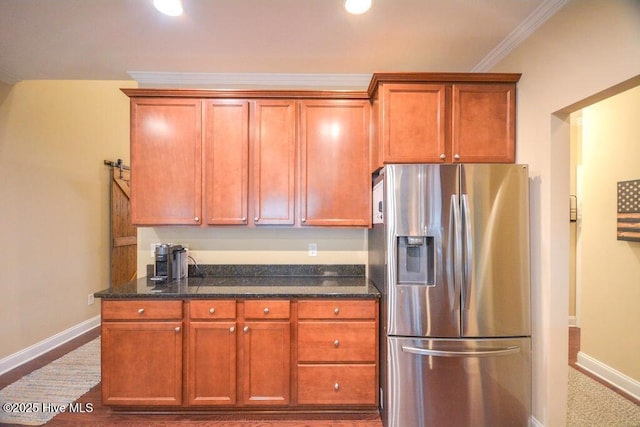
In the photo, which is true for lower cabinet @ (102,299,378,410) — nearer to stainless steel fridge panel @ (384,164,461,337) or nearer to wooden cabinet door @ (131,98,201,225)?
stainless steel fridge panel @ (384,164,461,337)

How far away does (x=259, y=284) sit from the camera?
7.47 ft

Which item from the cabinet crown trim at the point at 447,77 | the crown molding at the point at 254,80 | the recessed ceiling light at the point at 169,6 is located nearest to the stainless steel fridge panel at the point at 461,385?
the cabinet crown trim at the point at 447,77

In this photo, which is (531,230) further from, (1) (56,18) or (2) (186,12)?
(1) (56,18)

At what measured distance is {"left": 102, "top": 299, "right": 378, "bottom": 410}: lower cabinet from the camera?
1979mm

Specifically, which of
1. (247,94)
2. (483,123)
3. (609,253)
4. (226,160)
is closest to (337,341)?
(226,160)

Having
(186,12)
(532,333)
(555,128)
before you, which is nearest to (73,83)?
(186,12)

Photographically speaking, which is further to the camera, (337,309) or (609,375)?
(609,375)

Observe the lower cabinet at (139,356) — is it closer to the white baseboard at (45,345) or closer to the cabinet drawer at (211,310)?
the cabinet drawer at (211,310)

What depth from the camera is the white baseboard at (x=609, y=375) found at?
2.29 meters

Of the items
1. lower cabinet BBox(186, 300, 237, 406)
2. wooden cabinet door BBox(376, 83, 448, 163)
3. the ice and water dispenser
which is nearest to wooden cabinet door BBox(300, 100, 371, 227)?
wooden cabinet door BBox(376, 83, 448, 163)

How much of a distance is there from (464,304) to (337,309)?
844mm

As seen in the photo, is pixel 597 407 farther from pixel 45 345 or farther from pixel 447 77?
pixel 45 345

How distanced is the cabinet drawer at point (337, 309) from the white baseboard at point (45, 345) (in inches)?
116

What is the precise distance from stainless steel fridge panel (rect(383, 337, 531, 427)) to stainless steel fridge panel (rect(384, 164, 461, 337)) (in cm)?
14
